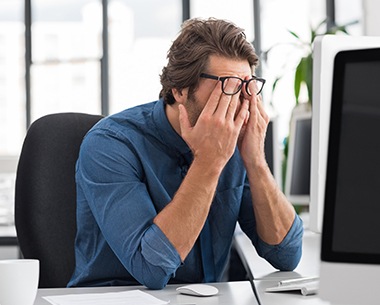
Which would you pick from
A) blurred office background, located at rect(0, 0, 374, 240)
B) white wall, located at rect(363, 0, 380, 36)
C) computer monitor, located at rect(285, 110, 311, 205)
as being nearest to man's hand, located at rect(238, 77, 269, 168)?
computer monitor, located at rect(285, 110, 311, 205)

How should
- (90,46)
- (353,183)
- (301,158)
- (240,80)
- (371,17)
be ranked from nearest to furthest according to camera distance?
(353,183), (240,80), (301,158), (371,17), (90,46)

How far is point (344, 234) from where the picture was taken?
2.71ft

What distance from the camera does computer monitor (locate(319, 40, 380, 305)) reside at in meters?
0.82

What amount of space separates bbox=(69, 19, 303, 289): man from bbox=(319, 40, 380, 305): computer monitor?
A: 0.62m

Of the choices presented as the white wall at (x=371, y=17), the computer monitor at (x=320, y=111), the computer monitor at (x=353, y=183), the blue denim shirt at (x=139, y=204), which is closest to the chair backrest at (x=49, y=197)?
the blue denim shirt at (x=139, y=204)

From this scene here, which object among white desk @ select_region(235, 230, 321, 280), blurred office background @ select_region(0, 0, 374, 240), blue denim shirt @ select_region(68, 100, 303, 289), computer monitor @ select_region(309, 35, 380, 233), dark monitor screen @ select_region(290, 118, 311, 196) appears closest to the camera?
computer monitor @ select_region(309, 35, 380, 233)

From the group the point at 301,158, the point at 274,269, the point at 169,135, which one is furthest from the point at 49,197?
the point at 301,158

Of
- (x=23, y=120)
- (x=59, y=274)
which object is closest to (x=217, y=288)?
(x=59, y=274)

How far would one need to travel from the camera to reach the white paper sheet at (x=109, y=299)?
1.23 metres

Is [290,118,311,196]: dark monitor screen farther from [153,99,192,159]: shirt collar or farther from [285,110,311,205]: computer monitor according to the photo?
[153,99,192,159]: shirt collar

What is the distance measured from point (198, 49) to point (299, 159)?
1163 millimetres

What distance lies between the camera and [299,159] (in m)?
2.69

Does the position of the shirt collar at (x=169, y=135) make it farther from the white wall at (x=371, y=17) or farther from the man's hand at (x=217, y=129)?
the white wall at (x=371, y=17)

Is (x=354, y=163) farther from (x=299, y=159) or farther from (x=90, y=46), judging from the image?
(x=90, y=46)
